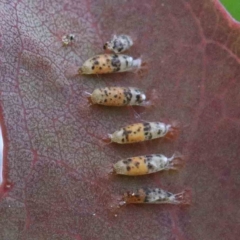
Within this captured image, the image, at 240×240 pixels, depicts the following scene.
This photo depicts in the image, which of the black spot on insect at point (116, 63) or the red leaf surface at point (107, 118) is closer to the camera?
the red leaf surface at point (107, 118)

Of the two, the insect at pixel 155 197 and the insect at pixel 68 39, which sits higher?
the insect at pixel 68 39

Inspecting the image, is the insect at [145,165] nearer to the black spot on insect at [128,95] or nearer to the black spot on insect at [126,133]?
the black spot on insect at [126,133]

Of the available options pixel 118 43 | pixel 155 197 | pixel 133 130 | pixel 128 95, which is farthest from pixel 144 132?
pixel 118 43

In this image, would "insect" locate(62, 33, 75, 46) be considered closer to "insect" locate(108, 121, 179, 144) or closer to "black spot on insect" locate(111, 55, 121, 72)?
"black spot on insect" locate(111, 55, 121, 72)

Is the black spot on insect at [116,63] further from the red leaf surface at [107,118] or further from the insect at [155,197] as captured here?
the insect at [155,197]

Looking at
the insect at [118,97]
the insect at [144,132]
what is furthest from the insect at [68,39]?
the insect at [144,132]

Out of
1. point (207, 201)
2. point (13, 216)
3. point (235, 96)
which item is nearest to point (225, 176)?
point (207, 201)

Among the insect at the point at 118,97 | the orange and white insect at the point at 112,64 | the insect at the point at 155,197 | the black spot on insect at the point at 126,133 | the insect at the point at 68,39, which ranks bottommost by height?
the insect at the point at 155,197
